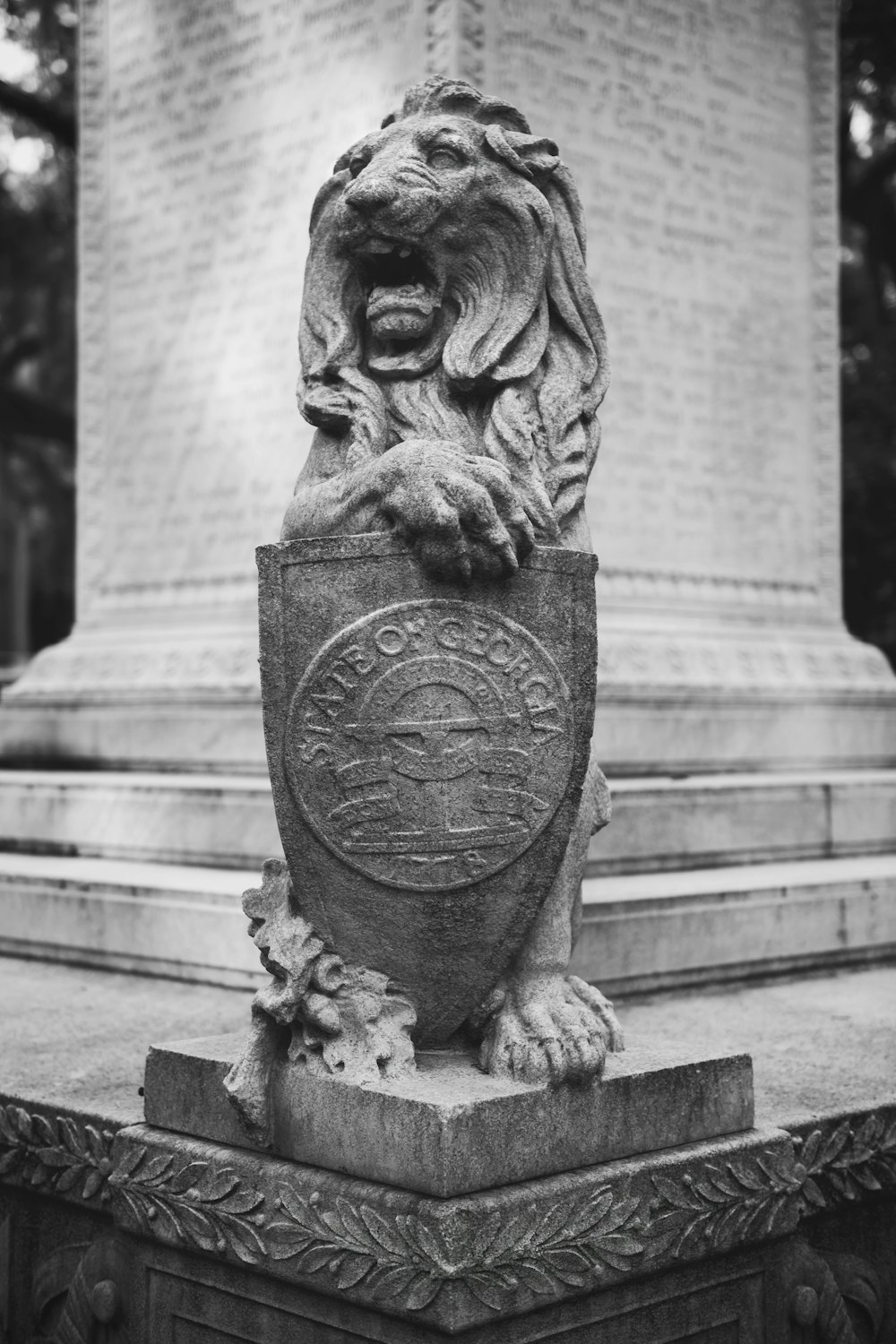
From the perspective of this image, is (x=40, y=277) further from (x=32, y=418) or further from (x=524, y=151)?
(x=524, y=151)

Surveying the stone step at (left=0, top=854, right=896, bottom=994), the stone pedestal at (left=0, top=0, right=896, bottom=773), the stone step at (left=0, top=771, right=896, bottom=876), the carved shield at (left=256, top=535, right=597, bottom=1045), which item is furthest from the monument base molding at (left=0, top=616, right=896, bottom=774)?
the carved shield at (left=256, top=535, right=597, bottom=1045)

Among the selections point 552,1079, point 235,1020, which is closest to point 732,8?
point 235,1020

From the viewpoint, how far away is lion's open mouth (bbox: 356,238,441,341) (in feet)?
12.3

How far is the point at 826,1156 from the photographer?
3.79 m

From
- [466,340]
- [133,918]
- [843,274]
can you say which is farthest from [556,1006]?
[843,274]

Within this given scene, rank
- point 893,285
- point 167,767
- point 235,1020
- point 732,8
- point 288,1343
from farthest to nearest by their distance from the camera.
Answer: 1. point 893,285
2. point 732,8
3. point 167,767
4. point 235,1020
5. point 288,1343

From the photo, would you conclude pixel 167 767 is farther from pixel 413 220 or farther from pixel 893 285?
pixel 893 285

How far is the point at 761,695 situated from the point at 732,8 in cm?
345

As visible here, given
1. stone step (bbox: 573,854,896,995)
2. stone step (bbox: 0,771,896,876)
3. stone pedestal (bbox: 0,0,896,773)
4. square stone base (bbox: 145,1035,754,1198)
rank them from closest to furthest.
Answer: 1. square stone base (bbox: 145,1035,754,1198)
2. stone step (bbox: 573,854,896,995)
3. stone step (bbox: 0,771,896,876)
4. stone pedestal (bbox: 0,0,896,773)

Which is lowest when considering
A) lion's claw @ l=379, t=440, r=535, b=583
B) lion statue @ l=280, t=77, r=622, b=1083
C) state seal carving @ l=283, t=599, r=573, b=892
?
state seal carving @ l=283, t=599, r=573, b=892

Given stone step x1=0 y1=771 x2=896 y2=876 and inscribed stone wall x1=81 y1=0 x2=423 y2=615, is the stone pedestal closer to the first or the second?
inscribed stone wall x1=81 y1=0 x2=423 y2=615

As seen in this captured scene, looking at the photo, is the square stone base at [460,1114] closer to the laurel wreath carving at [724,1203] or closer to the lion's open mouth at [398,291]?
the laurel wreath carving at [724,1203]

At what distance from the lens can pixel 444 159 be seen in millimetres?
3777

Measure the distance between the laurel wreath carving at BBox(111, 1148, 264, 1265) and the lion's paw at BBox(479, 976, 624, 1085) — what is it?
0.59 m
